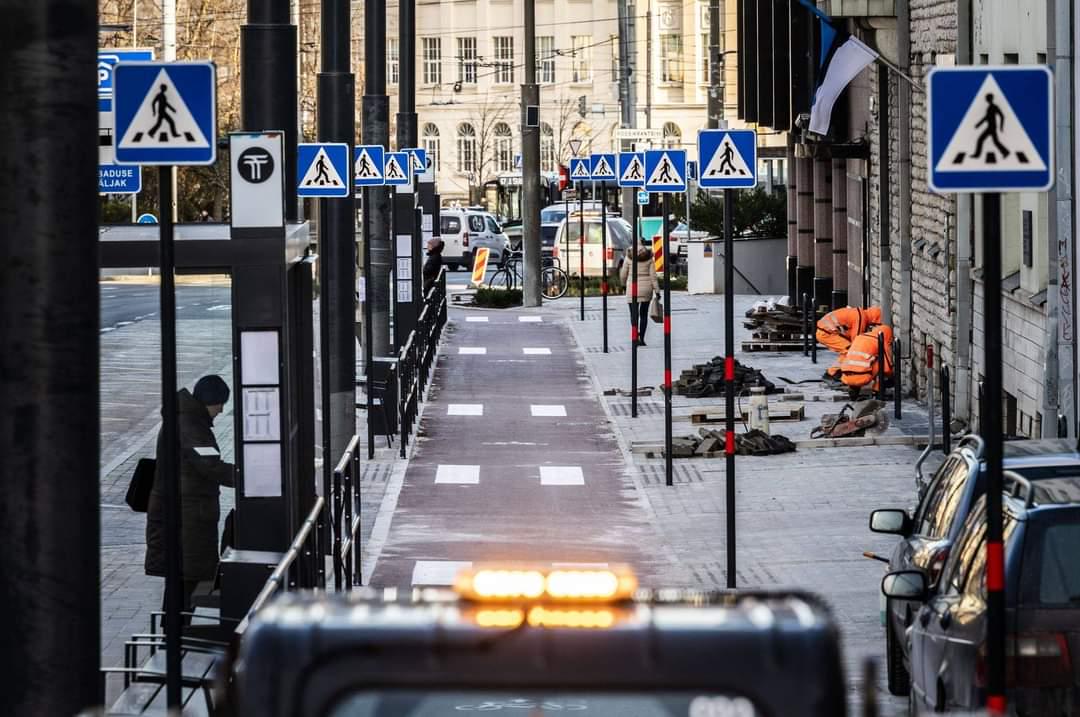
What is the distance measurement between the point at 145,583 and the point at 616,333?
23119 mm

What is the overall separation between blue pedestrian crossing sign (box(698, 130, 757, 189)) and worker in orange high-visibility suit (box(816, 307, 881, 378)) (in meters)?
13.3

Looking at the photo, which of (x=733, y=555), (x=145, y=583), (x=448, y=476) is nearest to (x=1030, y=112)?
(x=733, y=555)

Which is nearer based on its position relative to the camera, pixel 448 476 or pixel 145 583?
pixel 145 583

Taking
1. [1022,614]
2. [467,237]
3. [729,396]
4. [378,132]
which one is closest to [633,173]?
[378,132]

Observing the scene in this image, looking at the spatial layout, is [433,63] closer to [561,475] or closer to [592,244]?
[592,244]

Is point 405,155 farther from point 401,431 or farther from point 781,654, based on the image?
point 781,654

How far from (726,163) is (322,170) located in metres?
3.27

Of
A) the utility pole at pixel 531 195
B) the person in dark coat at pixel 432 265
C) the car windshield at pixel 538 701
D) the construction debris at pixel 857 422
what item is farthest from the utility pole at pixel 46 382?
the utility pole at pixel 531 195

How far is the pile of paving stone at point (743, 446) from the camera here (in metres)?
21.3

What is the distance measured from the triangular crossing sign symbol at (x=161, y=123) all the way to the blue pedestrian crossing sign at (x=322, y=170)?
732cm

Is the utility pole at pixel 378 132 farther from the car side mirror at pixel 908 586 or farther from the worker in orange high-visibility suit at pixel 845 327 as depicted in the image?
the car side mirror at pixel 908 586

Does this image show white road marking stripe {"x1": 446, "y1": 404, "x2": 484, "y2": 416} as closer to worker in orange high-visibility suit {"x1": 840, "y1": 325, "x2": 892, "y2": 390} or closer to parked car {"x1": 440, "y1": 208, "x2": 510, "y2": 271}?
worker in orange high-visibility suit {"x1": 840, "y1": 325, "x2": 892, "y2": 390}

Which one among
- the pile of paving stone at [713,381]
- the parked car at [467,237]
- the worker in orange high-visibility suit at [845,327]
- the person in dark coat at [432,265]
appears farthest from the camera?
the parked car at [467,237]

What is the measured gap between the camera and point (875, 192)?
96.9ft
